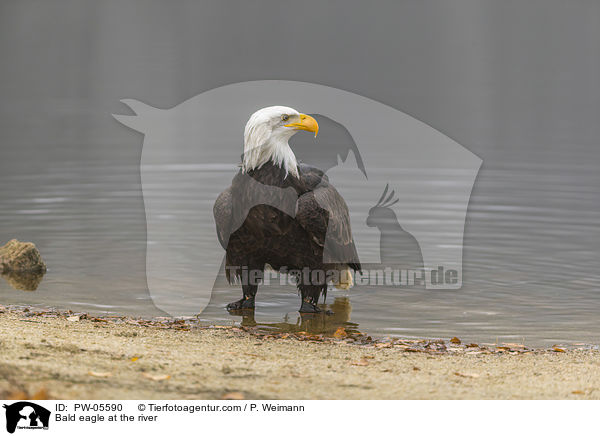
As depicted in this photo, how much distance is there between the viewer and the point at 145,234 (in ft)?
35.0

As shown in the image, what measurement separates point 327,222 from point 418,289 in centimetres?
178

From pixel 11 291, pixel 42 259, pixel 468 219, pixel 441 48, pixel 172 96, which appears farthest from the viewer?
pixel 441 48

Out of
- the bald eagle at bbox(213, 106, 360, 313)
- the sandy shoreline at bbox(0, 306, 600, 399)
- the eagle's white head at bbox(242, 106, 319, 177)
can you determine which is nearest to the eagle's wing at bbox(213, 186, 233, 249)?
the bald eagle at bbox(213, 106, 360, 313)

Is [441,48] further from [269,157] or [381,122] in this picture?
[269,157]

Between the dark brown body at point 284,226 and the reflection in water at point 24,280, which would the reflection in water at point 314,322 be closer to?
the dark brown body at point 284,226

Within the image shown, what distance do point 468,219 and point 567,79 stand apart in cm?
2490

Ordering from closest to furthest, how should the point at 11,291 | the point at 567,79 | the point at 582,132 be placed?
the point at 11,291, the point at 582,132, the point at 567,79

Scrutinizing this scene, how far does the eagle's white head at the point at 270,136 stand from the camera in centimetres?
675

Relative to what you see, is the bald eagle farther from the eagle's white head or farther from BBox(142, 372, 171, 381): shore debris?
BBox(142, 372, 171, 381): shore debris

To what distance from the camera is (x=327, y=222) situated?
7047mm

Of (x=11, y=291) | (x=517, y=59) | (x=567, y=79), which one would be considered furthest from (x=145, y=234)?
(x=517, y=59)

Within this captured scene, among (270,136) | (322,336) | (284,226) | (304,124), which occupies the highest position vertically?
(304,124)

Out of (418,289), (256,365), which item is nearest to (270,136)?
(256,365)

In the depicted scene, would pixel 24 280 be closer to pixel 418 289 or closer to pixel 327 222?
pixel 327 222
